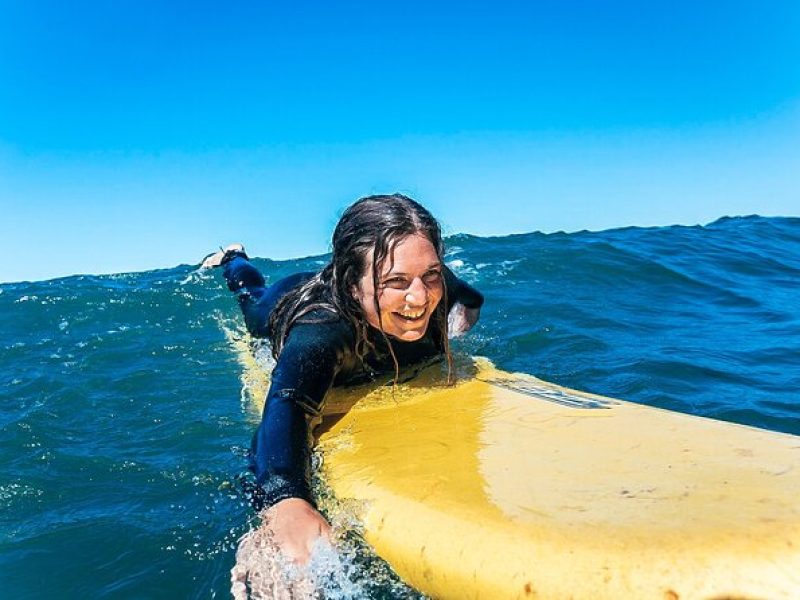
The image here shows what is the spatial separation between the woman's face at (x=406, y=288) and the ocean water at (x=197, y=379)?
931mm

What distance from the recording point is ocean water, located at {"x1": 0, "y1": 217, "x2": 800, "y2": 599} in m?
2.38

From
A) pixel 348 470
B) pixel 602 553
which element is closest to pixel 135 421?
pixel 348 470

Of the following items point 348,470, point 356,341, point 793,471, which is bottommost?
point 348,470

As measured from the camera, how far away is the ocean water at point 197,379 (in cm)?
238

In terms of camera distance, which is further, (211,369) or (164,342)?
(164,342)

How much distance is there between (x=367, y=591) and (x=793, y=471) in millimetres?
1126

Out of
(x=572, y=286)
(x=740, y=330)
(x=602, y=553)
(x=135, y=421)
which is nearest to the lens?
(x=602, y=553)

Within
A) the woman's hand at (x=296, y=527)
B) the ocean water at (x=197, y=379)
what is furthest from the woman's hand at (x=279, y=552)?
the ocean water at (x=197, y=379)

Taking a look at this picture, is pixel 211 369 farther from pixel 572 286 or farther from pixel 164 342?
pixel 572 286

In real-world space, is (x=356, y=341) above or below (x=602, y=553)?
above

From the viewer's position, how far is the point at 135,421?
3.84 m

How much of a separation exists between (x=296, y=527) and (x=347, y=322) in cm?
103

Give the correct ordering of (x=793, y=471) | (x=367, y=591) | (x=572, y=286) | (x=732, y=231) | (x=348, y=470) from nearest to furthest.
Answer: (x=793, y=471)
(x=367, y=591)
(x=348, y=470)
(x=572, y=286)
(x=732, y=231)

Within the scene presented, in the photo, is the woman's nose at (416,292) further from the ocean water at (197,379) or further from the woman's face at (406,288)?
the ocean water at (197,379)
